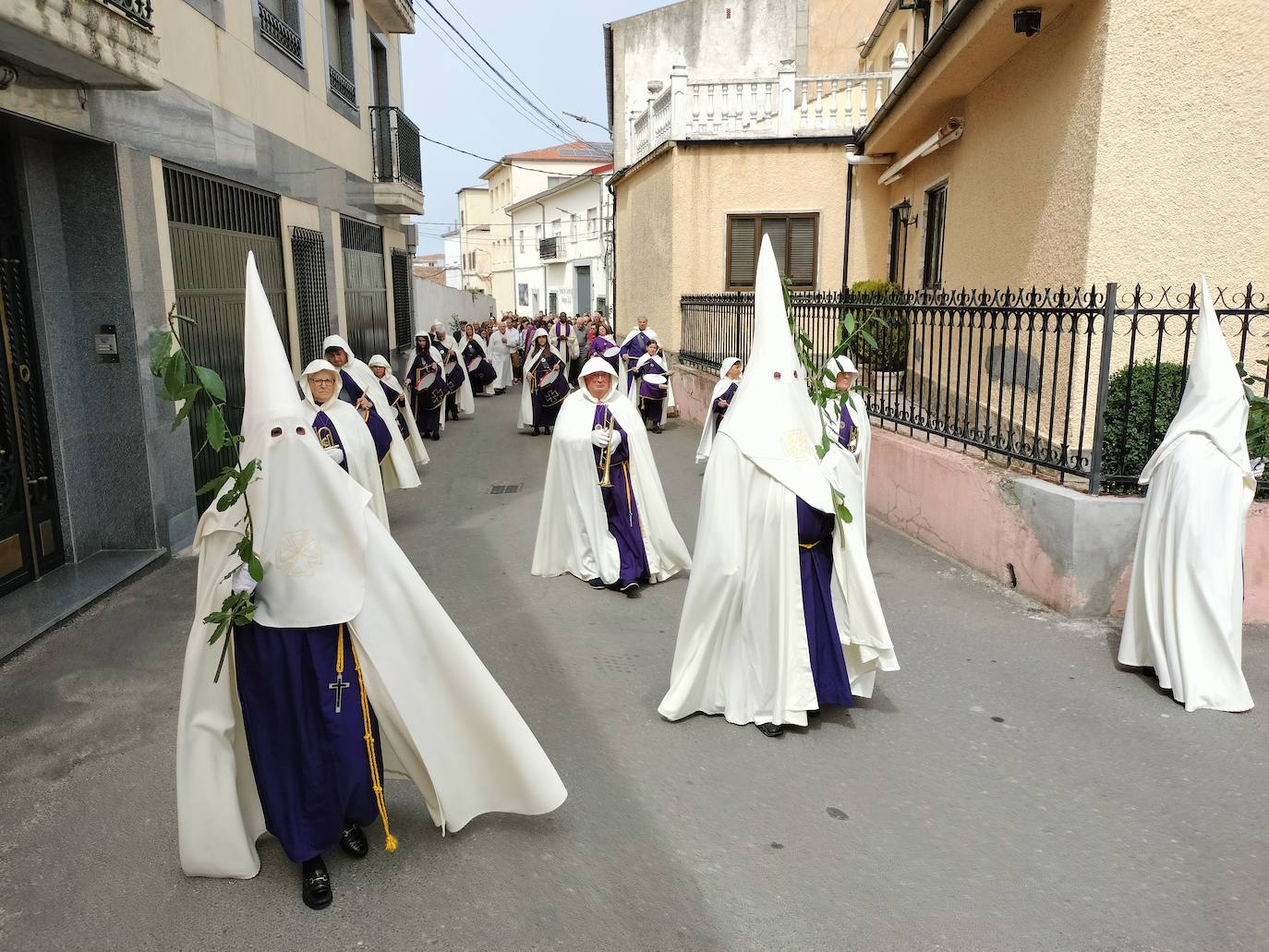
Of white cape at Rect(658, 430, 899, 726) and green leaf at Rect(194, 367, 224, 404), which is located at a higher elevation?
green leaf at Rect(194, 367, 224, 404)

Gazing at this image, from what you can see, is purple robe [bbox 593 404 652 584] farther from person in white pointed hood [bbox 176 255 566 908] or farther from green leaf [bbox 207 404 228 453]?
green leaf [bbox 207 404 228 453]

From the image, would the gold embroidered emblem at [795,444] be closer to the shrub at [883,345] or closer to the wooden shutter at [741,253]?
the shrub at [883,345]

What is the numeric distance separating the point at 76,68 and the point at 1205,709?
25.6 ft

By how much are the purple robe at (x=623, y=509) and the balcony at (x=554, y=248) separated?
4596cm

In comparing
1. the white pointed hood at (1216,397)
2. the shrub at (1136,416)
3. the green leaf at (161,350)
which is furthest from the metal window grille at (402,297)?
the green leaf at (161,350)

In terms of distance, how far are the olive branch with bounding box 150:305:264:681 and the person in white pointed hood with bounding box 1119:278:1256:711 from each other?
15.2ft

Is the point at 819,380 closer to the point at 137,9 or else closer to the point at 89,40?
the point at 89,40

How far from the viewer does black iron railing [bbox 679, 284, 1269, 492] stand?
20.7 feet

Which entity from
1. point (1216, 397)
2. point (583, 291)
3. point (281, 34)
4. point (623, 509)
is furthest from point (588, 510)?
point (583, 291)

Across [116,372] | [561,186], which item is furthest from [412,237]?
[561,186]

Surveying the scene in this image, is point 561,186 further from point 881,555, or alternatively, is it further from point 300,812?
point 300,812

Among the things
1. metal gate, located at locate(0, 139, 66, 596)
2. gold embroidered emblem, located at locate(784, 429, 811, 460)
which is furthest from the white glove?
metal gate, located at locate(0, 139, 66, 596)

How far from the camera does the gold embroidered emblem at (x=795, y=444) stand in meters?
4.65

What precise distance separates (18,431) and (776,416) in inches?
211
